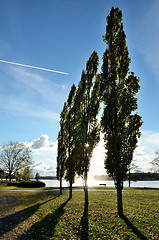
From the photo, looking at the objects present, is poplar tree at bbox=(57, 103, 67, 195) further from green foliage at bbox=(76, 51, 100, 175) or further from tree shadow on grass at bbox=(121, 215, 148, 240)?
tree shadow on grass at bbox=(121, 215, 148, 240)

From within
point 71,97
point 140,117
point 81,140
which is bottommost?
point 81,140

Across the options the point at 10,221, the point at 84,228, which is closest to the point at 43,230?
the point at 84,228

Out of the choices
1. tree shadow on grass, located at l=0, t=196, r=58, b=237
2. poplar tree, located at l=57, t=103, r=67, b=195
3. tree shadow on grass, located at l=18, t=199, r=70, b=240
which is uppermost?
poplar tree, located at l=57, t=103, r=67, b=195

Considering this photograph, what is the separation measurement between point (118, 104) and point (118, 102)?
0.55ft

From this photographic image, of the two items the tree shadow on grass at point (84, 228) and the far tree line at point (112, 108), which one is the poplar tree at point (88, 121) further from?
the tree shadow on grass at point (84, 228)

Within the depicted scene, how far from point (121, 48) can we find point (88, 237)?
13.5 m

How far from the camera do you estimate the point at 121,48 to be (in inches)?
546

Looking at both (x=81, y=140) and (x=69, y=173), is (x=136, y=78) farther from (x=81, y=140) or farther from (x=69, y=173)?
(x=69, y=173)

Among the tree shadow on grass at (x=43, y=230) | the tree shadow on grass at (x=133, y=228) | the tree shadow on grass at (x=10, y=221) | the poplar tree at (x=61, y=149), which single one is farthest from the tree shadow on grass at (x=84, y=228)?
the poplar tree at (x=61, y=149)

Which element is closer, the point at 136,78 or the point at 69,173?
the point at 136,78

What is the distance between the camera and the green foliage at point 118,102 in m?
11.9

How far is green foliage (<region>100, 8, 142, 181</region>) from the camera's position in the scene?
39.1 feet

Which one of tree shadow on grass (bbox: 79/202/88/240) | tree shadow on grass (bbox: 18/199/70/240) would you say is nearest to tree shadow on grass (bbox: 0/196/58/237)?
tree shadow on grass (bbox: 18/199/70/240)

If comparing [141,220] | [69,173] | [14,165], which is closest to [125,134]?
[141,220]
